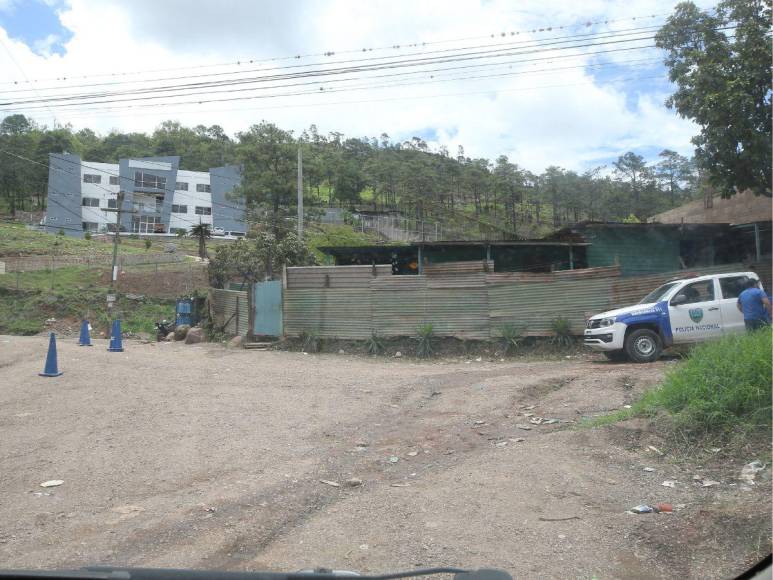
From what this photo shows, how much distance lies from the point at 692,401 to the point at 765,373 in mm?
747

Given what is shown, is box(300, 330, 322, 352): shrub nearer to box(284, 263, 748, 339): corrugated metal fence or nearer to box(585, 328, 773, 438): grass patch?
box(284, 263, 748, 339): corrugated metal fence

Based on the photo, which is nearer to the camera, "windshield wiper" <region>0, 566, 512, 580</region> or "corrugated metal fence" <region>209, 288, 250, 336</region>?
"windshield wiper" <region>0, 566, 512, 580</region>

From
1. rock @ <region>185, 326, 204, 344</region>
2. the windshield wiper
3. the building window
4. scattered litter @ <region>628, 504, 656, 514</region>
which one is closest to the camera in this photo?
the windshield wiper

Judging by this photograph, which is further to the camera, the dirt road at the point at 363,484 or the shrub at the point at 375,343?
the shrub at the point at 375,343

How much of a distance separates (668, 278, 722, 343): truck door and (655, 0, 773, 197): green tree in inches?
85.6

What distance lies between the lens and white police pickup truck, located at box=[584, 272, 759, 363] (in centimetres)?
1162

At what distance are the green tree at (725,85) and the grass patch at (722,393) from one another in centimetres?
442

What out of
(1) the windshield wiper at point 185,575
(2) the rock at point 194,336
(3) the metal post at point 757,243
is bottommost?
(1) the windshield wiper at point 185,575

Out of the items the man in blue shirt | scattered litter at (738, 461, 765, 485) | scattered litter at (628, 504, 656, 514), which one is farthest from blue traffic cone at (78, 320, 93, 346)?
scattered litter at (738, 461, 765, 485)


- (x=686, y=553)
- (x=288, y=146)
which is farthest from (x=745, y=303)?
(x=288, y=146)

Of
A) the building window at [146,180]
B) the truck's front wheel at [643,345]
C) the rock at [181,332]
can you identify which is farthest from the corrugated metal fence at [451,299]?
the building window at [146,180]

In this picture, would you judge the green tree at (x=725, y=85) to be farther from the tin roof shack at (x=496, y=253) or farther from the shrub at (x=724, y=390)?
the tin roof shack at (x=496, y=253)

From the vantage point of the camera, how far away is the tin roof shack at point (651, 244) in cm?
1678

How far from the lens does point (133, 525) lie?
4812mm
